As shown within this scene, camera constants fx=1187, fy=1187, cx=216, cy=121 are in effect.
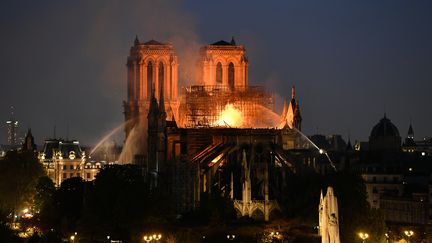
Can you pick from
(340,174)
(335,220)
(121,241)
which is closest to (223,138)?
(340,174)

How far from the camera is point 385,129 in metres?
175

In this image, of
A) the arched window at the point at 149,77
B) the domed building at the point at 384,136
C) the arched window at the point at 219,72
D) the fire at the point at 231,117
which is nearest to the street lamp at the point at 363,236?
the fire at the point at 231,117

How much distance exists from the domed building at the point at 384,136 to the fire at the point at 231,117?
4675 centimetres

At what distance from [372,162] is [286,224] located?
39866mm

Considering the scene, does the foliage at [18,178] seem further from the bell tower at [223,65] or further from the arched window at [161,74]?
the bell tower at [223,65]

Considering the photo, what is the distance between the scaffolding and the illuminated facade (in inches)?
1380

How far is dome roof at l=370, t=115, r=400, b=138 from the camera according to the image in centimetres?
17462

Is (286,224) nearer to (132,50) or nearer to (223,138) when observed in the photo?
(223,138)

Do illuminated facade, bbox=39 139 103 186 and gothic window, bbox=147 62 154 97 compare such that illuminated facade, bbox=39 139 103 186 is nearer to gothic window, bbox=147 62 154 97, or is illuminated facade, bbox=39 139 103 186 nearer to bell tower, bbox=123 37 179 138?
bell tower, bbox=123 37 179 138

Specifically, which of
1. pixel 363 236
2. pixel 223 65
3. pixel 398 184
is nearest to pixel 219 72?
pixel 223 65

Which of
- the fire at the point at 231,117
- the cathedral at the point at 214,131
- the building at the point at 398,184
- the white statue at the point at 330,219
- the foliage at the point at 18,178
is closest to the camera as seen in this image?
the white statue at the point at 330,219

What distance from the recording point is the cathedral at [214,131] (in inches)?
4178

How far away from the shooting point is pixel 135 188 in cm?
Answer: 9831

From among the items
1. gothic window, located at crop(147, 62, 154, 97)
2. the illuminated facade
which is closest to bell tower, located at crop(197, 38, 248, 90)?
gothic window, located at crop(147, 62, 154, 97)
